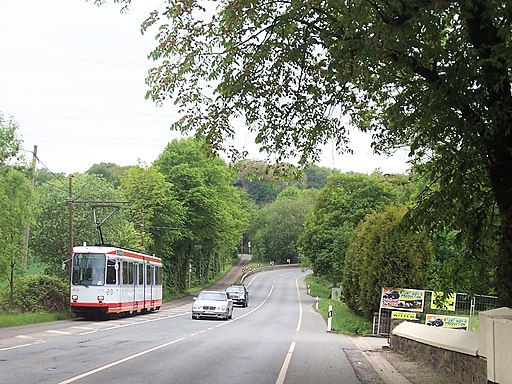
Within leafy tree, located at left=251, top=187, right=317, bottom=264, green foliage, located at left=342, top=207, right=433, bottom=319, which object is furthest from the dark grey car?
leafy tree, located at left=251, top=187, right=317, bottom=264

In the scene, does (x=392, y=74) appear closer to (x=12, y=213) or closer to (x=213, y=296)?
(x=12, y=213)

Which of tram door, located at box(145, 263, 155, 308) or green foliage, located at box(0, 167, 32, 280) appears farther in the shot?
tram door, located at box(145, 263, 155, 308)

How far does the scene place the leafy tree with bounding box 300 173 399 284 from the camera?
59625mm

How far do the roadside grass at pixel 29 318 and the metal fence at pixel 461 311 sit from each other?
14.6 m

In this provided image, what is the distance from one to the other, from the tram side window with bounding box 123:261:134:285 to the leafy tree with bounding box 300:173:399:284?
27.2 m

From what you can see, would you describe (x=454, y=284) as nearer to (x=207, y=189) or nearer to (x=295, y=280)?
(x=207, y=189)

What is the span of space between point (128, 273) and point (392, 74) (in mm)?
25364

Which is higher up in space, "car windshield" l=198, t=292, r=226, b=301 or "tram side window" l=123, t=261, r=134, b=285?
"tram side window" l=123, t=261, r=134, b=285

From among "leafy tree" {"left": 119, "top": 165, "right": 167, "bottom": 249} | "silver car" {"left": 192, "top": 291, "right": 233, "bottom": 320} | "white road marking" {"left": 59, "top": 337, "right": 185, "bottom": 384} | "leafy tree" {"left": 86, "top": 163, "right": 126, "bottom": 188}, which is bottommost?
"silver car" {"left": 192, "top": 291, "right": 233, "bottom": 320}

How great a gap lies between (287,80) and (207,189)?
53235 millimetres

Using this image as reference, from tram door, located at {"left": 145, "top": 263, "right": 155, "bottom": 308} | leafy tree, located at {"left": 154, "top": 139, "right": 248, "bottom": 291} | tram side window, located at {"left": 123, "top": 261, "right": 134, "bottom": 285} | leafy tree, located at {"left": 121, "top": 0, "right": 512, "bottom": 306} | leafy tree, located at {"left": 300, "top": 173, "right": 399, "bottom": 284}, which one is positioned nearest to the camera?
leafy tree, located at {"left": 121, "top": 0, "right": 512, "bottom": 306}

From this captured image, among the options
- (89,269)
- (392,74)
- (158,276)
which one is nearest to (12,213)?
(89,269)

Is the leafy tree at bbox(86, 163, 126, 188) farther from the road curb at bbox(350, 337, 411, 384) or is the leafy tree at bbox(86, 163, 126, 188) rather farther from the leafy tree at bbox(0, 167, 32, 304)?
the road curb at bbox(350, 337, 411, 384)

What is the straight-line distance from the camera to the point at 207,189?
64812 millimetres
